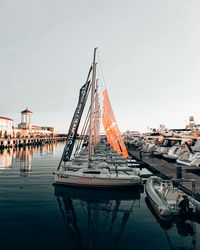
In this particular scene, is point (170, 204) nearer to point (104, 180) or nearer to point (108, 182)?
point (108, 182)

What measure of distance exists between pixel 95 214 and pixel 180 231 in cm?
521

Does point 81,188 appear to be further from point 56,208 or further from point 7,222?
point 7,222

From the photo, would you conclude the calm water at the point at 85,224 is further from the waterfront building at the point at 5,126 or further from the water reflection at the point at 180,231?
the waterfront building at the point at 5,126

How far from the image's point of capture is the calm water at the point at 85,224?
8516mm

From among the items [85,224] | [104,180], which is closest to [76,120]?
[104,180]

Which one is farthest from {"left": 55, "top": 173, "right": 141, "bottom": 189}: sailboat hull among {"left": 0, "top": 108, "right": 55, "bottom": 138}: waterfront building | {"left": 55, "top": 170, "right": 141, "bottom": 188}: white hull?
{"left": 0, "top": 108, "right": 55, "bottom": 138}: waterfront building

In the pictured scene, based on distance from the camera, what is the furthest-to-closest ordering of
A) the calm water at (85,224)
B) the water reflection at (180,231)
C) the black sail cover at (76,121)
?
the black sail cover at (76,121), the calm water at (85,224), the water reflection at (180,231)

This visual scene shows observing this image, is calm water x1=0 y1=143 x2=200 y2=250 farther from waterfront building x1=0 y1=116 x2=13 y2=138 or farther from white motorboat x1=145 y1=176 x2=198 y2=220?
waterfront building x1=0 y1=116 x2=13 y2=138

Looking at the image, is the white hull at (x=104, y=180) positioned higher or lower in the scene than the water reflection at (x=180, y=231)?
higher

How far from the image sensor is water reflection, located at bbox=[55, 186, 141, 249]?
881 centimetres

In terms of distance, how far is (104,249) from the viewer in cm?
802

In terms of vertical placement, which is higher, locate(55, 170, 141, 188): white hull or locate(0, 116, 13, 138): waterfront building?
locate(0, 116, 13, 138): waterfront building

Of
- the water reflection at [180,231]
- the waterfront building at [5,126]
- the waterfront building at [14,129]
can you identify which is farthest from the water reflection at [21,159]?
the waterfront building at [5,126]

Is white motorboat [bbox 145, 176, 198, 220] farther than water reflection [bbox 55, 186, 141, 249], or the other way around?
white motorboat [bbox 145, 176, 198, 220]
